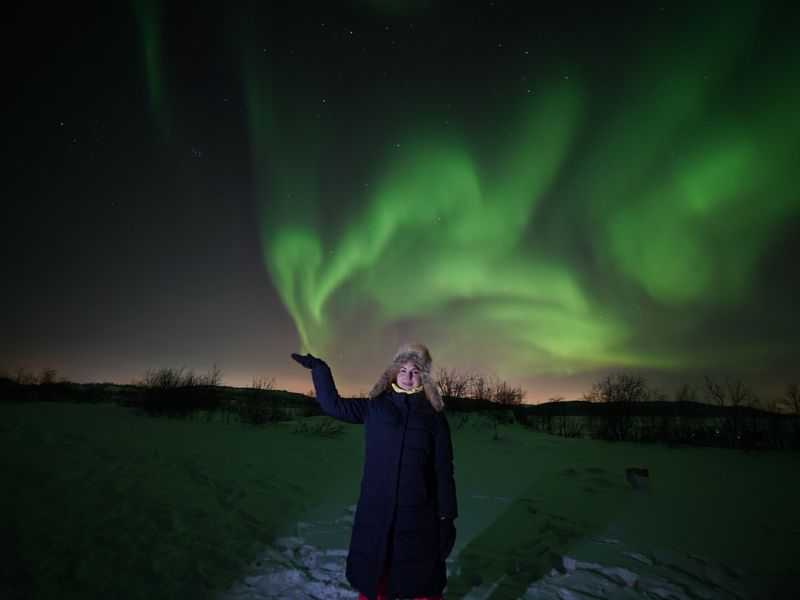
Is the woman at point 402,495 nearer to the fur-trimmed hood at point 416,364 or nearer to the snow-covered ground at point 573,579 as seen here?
the fur-trimmed hood at point 416,364

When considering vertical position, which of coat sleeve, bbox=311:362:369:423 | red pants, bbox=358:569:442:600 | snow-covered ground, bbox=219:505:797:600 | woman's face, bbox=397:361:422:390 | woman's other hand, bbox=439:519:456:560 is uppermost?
woman's face, bbox=397:361:422:390

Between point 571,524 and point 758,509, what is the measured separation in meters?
3.60

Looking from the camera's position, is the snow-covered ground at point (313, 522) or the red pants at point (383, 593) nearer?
the red pants at point (383, 593)

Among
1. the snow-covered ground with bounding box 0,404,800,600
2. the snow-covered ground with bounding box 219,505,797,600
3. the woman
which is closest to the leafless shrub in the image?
the snow-covered ground with bounding box 0,404,800,600

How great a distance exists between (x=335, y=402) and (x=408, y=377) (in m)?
0.60

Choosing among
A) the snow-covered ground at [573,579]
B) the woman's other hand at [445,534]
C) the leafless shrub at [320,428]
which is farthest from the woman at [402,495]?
the leafless shrub at [320,428]

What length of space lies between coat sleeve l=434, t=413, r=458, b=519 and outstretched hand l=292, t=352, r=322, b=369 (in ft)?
3.55

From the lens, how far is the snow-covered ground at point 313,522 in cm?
416

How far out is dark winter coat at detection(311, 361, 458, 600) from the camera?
2828mm

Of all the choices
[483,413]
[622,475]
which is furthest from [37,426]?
[483,413]

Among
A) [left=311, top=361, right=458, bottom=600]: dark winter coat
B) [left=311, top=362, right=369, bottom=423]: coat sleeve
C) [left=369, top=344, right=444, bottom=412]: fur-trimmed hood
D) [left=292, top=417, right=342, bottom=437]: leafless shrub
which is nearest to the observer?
[left=311, top=361, right=458, bottom=600]: dark winter coat

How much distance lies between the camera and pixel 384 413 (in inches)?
121

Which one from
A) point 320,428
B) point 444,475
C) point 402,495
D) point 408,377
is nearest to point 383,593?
point 402,495

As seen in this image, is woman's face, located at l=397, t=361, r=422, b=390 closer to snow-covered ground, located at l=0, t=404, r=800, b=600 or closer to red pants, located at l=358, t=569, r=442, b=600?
red pants, located at l=358, t=569, r=442, b=600
